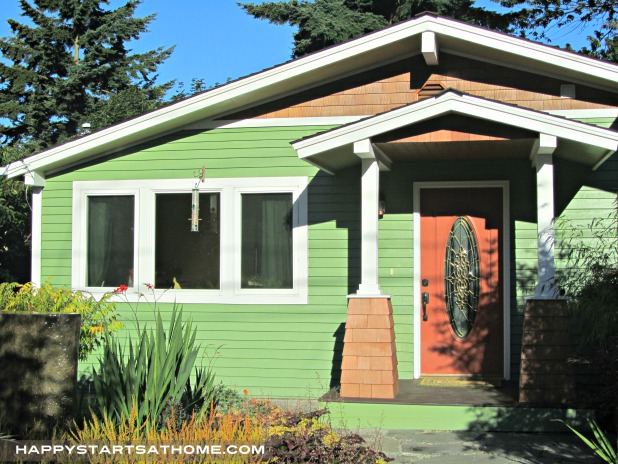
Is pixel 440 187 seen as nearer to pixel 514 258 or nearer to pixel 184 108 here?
pixel 514 258

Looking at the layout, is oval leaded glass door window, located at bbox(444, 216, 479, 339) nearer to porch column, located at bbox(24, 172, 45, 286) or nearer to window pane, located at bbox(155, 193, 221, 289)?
window pane, located at bbox(155, 193, 221, 289)

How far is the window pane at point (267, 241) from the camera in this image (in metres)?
9.63

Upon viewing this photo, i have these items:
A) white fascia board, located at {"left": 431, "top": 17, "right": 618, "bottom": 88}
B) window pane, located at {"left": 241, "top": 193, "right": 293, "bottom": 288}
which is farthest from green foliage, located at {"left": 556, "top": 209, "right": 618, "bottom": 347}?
window pane, located at {"left": 241, "top": 193, "right": 293, "bottom": 288}

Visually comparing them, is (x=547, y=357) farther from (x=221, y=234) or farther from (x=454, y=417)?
(x=221, y=234)

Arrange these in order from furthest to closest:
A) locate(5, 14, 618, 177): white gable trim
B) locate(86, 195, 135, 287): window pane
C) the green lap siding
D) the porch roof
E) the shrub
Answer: locate(86, 195, 135, 287): window pane, the green lap siding, locate(5, 14, 618, 177): white gable trim, the porch roof, the shrub

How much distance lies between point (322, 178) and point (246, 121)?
1200 millimetres

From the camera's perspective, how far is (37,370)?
18.1 feet

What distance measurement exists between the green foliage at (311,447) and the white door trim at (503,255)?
445 centimetres

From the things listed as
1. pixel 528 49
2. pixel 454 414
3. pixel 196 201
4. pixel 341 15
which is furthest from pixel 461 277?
pixel 341 15

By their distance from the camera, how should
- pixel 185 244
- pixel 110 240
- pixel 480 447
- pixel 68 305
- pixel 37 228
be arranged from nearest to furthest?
pixel 480 447
pixel 68 305
pixel 185 244
pixel 110 240
pixel 37 228

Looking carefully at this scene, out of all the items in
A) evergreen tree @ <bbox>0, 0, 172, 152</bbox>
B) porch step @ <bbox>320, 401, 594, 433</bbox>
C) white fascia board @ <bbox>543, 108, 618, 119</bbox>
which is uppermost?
evergreen tree @ <bbox>0, 0, 172, 152</bbox>

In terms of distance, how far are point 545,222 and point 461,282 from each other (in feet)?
5.57

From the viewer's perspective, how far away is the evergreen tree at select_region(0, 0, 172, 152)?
25.4 m

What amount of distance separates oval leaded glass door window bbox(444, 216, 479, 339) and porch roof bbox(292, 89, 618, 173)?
1.16 m
